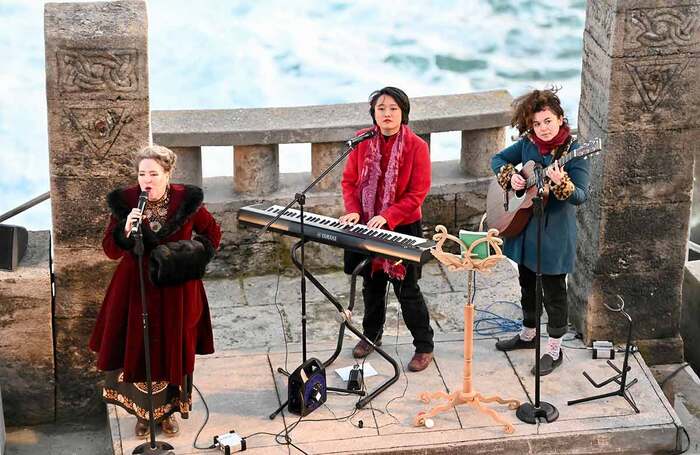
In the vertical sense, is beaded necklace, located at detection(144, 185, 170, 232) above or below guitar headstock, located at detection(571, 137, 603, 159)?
below

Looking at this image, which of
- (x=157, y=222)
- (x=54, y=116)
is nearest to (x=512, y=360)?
(x=157, y=222)

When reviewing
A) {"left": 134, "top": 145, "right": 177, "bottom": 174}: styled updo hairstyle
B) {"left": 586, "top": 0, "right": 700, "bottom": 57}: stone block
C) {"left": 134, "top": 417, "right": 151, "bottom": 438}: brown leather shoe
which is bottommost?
{"left": 134, "top": 417, "right": 151, "bottom": 438}: brown leather shoe

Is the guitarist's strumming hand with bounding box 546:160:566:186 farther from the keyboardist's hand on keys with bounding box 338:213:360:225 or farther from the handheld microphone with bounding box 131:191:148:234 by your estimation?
the handheld microphone with bounding box 131:191:148:234

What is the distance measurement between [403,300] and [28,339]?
1964 mm

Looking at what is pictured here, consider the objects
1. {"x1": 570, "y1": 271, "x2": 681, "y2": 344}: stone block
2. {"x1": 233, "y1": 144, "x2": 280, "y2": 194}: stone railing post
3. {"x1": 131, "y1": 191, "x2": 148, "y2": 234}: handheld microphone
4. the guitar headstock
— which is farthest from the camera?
{"x1": 233, "y1": 144, "x2": 280, "y2": 194}: stone railing post

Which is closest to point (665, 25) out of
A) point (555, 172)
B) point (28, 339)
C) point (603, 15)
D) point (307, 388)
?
point (603, 15)

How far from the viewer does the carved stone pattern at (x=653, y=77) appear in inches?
277

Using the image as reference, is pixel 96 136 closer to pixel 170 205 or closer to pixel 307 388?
pixel 170 205

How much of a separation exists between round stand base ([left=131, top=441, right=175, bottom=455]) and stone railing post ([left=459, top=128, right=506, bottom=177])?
300 cm

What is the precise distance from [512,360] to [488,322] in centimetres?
58

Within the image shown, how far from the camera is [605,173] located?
7.29 m

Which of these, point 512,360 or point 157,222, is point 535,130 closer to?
point 512,360

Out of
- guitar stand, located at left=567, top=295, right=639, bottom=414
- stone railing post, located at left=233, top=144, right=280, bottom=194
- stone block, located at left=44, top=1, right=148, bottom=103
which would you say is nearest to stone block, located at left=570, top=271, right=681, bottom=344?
guitar stand, located at left=567, top=295, right=639, bottom=414

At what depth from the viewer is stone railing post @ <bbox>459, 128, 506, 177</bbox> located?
338 inches
